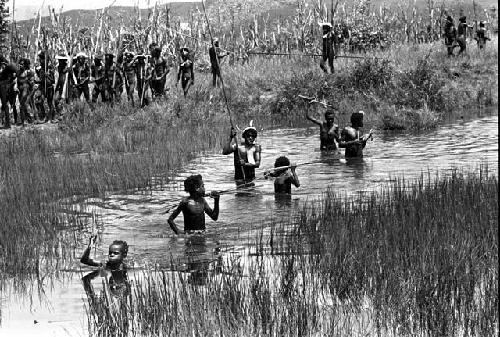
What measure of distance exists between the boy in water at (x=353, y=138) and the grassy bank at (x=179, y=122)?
348 centimetres

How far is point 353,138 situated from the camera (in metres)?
16.8

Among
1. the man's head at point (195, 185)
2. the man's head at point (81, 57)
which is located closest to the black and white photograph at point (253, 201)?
the man's head at point (195, 185)

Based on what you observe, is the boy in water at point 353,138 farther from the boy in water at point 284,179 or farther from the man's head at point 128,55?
the man's head at point 128,55

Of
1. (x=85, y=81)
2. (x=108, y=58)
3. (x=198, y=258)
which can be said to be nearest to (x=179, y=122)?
(x=108, y=58)

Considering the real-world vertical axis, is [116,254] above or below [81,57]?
below

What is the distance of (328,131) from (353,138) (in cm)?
90

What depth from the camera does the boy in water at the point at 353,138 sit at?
16.7m

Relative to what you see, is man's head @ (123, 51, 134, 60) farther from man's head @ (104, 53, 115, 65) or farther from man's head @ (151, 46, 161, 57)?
man's head @ (151, 46, 161, 57)

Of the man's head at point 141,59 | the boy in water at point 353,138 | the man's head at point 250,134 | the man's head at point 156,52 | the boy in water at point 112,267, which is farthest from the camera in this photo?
the man's head at point 141,59

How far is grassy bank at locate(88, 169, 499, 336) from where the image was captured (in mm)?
6172

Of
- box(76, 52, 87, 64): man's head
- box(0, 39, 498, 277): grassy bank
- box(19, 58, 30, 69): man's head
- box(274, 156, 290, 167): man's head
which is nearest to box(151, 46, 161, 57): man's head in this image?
box(0, 39, 498, 277): grassy bank

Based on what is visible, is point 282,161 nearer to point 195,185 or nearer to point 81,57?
point 195,185

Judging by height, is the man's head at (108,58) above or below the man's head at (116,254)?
above

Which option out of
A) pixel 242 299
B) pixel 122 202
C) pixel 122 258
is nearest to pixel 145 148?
pixel 122 202
